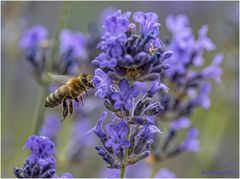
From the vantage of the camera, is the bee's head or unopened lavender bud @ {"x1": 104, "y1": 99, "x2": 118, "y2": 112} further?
the bee's head

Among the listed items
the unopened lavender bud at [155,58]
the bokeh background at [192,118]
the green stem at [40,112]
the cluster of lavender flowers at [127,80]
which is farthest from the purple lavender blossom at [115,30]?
the bokeh background at [192,118]

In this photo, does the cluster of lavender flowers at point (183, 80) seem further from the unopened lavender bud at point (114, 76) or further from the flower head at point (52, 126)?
the unopened lavender bud at point (114, 76)

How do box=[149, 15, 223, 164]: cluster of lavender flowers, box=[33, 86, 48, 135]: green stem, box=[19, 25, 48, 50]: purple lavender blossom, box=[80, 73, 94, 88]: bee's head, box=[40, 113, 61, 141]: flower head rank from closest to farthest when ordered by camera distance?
box=[80, 73, 94, 88]: bee's head, box=[33, 86, 48, 135]: green stem, box=[149, 15, 223, 164]: cluster of lavender flowers, box=[19, 25, 48, 50]: purple lavender blossom, box=[40, 113, 61, 141]: flower head

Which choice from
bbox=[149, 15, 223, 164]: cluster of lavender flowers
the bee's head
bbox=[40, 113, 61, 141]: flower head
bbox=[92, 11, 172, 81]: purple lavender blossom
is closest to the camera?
bbox=[92, 11, 172, 81]: purple lavender blossom

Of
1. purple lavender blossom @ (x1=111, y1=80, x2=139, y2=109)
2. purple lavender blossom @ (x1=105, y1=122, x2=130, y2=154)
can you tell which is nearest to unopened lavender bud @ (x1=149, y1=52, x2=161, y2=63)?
purple lavender blossom @ (x1=111, y1=80, x2=139, y2=109)

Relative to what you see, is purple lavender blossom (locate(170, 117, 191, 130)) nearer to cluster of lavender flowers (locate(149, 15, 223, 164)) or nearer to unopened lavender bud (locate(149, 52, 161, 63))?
cluster of lavender flowers (locate(149, 15, 223, 164))

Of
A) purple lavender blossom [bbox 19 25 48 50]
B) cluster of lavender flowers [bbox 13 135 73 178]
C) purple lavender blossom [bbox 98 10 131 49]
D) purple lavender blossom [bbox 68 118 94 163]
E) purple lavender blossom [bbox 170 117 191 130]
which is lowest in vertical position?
cluster of lavender flowers [bbox 13 135 73 178]

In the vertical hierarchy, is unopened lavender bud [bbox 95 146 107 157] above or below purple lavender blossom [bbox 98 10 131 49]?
below
